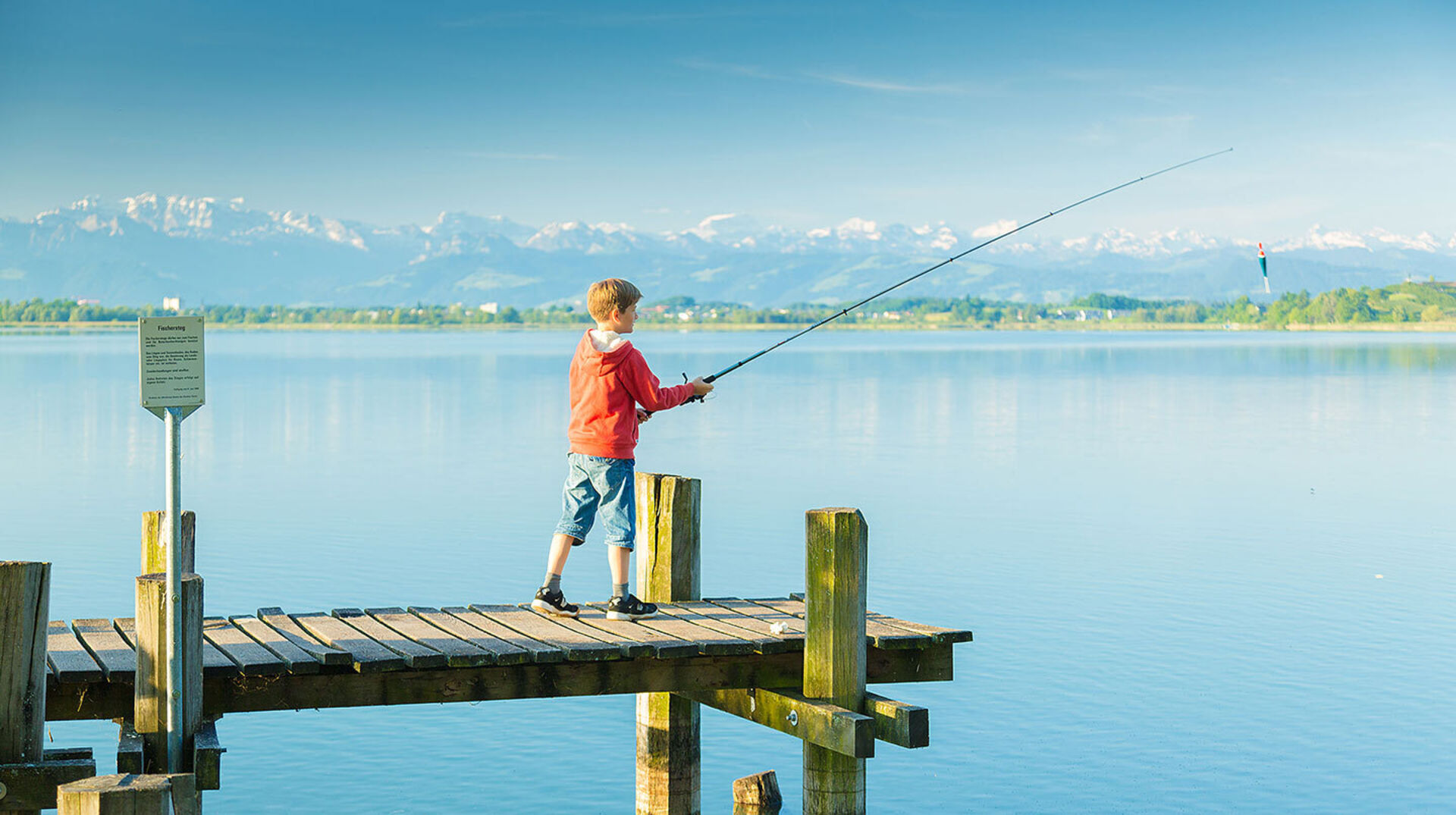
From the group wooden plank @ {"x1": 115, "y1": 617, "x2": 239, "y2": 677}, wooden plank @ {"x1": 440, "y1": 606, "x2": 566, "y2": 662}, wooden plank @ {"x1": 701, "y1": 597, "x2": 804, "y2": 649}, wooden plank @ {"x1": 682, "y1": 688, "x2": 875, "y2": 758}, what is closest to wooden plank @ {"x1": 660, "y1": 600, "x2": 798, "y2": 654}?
wooden plank @ {"x1": 701, "y1": 597, "x2": 804, "y2": 649}

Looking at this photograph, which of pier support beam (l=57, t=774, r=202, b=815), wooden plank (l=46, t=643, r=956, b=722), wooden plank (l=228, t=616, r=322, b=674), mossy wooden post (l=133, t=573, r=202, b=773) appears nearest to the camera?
pier support beam (l=57, t=774, r=202, b=815)

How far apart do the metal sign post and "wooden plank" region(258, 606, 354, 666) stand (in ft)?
2.66

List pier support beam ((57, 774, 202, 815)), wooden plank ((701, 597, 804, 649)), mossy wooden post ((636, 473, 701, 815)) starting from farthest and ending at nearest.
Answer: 1. mossy wooden post ((636, 473, 701, 815))
2. wooden plank ((701, 597, 804, 649))
3. pier support beam ((57, 774, 202, 815))

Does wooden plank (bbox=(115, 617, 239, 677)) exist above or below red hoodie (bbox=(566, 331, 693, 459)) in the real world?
below

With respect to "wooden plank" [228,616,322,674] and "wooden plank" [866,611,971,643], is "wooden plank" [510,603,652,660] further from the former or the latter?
"wooden plank" [866,611,971,643]

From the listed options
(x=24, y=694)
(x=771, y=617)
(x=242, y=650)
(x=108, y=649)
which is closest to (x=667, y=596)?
(x=771, y=617)

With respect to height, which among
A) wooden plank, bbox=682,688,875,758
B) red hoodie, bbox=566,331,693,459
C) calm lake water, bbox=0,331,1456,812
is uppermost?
red hoodie, bbox=566,331,693,459

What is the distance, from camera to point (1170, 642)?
16.0 metres

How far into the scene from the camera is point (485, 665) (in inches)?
289

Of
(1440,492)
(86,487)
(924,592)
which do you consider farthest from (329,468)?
(1440,492)

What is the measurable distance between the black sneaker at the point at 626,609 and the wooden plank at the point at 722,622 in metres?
0.28

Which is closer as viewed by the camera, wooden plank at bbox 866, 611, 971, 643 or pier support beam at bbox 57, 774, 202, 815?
pier support beam at bbox 57, 774, 202, 815

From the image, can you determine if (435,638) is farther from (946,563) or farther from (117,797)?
(946,563)

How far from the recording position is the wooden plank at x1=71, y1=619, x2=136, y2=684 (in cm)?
682
